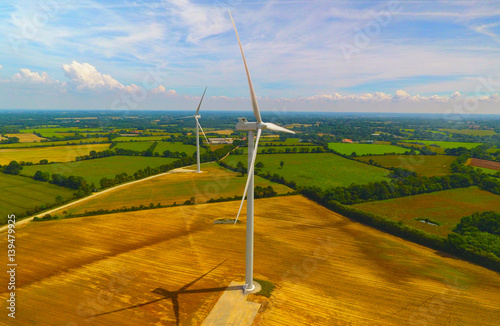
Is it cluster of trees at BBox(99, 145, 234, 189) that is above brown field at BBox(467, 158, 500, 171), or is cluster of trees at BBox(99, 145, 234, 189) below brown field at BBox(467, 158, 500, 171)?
below

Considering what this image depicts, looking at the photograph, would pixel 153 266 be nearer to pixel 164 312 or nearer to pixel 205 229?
pixel 164 312

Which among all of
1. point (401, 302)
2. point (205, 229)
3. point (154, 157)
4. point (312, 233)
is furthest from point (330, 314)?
point (154, 157)

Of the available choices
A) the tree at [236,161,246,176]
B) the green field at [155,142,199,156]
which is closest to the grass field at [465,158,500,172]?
the tree at [236,161,246,176]

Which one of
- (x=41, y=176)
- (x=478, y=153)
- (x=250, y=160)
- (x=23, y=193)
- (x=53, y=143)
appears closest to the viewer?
(x=250, y=160)

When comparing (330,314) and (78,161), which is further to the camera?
(78,161)

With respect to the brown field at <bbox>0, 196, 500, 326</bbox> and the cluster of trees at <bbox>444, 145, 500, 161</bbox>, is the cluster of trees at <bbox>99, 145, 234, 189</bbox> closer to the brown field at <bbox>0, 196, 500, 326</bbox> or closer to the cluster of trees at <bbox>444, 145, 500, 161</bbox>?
the brown field at <bbox>0, 196, 500, 326</bbox>

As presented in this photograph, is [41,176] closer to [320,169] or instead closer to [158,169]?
[158,169]

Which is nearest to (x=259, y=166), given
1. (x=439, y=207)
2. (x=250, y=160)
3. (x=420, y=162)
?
(x=439, y=207)
